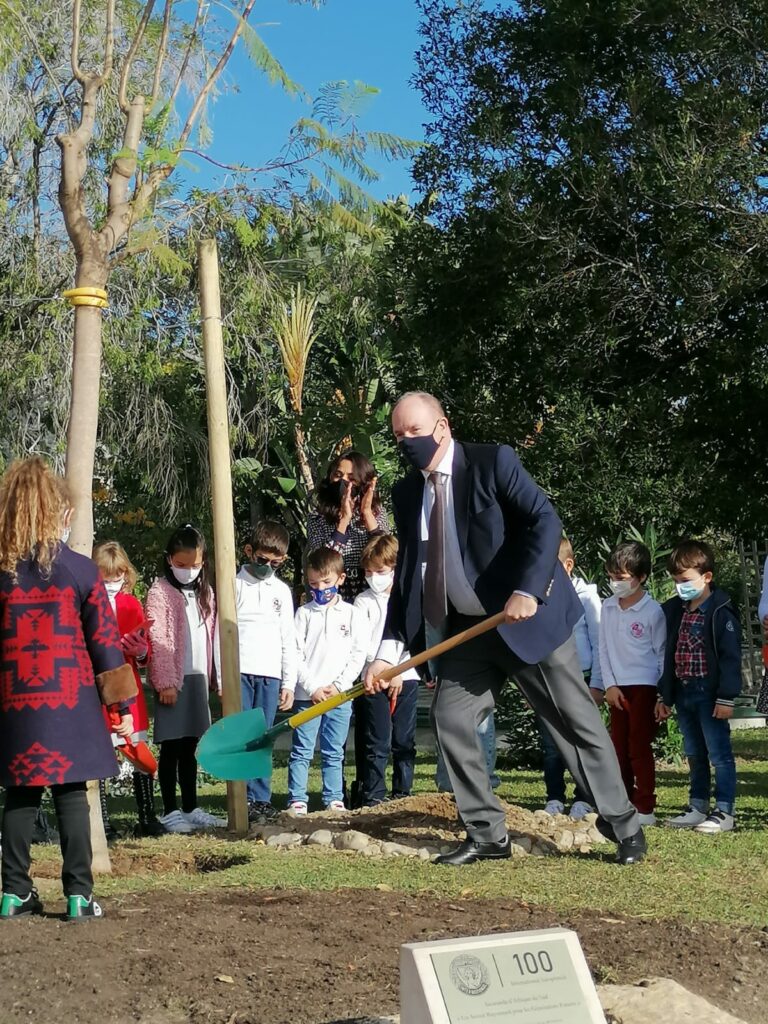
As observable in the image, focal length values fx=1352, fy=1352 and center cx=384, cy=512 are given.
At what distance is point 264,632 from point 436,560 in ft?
8.34

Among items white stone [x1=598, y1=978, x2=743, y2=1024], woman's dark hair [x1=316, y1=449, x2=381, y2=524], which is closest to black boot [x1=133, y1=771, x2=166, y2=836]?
woman's dark hair [x1=316, y1=449, x2=381, y2=524]

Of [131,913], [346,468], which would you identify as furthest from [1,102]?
[131,913]

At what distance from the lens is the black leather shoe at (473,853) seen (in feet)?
20.7

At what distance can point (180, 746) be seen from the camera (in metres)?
8.42

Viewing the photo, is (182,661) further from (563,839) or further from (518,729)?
(518,729)

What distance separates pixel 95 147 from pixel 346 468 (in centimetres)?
1086

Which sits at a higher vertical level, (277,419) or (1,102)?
(1,102)

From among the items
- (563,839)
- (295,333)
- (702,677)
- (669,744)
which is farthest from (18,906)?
(295,333)

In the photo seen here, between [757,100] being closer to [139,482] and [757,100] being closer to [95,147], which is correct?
[95,147]

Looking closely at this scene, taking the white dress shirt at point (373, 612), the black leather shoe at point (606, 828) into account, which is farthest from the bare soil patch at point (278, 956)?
the white dress shirt at point (373, 612)

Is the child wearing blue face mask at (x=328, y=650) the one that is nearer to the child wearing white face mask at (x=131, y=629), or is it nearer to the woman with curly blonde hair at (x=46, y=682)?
the child wearing white face mask at (x=131, y=629)

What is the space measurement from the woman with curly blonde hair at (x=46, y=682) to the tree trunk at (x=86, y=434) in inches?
38.2

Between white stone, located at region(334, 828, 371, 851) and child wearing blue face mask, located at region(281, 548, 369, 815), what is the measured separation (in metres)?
1.65

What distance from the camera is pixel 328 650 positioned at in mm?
8727
